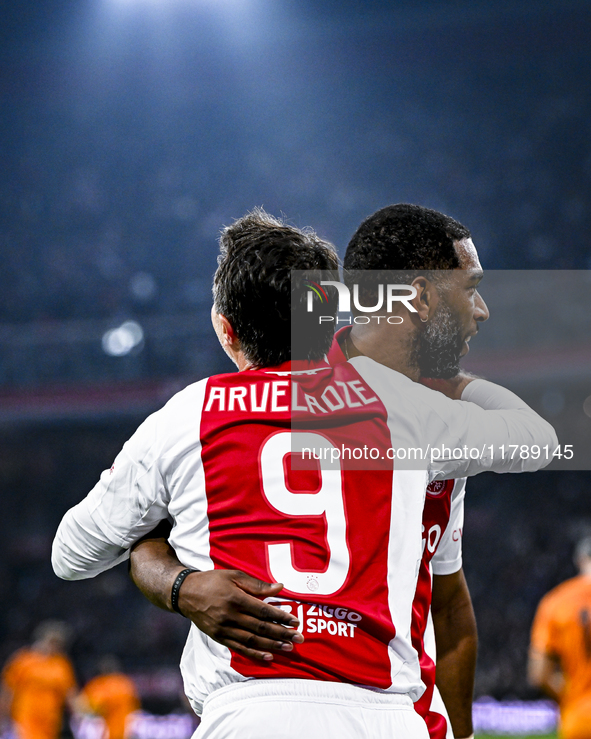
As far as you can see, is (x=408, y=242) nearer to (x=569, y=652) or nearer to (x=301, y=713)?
(x=301, y=713)

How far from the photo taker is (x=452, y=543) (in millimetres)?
1802

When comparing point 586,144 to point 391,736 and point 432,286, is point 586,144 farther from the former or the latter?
point 391,736

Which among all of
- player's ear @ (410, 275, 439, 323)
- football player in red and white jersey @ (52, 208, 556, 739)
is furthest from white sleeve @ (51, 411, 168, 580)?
player's ear @ (410, 275, 439, 323)

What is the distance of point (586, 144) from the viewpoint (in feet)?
38.6

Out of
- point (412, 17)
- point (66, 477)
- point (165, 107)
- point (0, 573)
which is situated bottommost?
point (0, 573)

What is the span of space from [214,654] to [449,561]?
78cm

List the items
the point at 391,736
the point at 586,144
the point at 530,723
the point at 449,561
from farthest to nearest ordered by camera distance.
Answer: the point at 586,144 < the point at 530,723 < the point at 449,561 < the point at 391,736

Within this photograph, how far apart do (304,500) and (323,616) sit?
18cm

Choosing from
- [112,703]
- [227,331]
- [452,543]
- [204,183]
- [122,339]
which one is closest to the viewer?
[227,331]

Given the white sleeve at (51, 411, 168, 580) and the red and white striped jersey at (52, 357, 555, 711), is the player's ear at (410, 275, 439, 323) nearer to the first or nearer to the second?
the red and white striped jersey at (52, 357, 555, 711)

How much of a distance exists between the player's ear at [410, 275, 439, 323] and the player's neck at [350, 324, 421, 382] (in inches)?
2.9

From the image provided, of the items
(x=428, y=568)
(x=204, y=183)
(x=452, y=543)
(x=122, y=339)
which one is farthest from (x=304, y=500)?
(x=204, y=183)

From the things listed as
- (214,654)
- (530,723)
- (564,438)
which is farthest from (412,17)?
(214,654)

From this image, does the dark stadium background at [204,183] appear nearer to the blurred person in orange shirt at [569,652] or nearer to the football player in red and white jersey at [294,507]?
the blurred person in orange shirt at [569,652]
